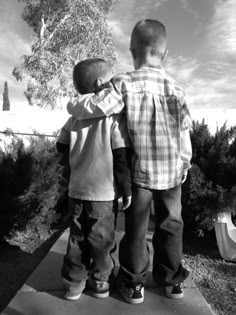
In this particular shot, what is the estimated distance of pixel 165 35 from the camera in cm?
181

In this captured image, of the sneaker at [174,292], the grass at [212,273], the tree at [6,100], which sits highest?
the tree at [6,100]

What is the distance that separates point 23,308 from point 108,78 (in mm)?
1508

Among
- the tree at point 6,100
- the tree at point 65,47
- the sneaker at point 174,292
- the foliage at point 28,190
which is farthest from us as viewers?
the tree at point 6,100

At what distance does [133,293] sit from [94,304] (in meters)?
0.25

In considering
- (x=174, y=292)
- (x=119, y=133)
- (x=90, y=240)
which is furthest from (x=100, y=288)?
(x=119, y=133)

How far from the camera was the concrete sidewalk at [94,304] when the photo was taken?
5.79 feet

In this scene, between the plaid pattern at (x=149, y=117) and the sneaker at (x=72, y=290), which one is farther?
the sneaker at (x=72, y=290)

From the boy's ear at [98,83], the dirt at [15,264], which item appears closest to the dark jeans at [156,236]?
the boy's ear at [98,83]

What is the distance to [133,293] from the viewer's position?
1840 mm

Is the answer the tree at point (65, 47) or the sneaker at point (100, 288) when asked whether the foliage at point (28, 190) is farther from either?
the tree at point (65, 47)

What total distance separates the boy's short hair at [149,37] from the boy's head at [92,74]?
0.24 meters

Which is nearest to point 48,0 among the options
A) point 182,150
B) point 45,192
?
point 45,192

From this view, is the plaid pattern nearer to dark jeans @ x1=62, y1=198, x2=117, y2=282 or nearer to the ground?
dark jeans @ x1=62, y1=198, x2=117, y2=282

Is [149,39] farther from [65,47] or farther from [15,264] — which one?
[65,47]
